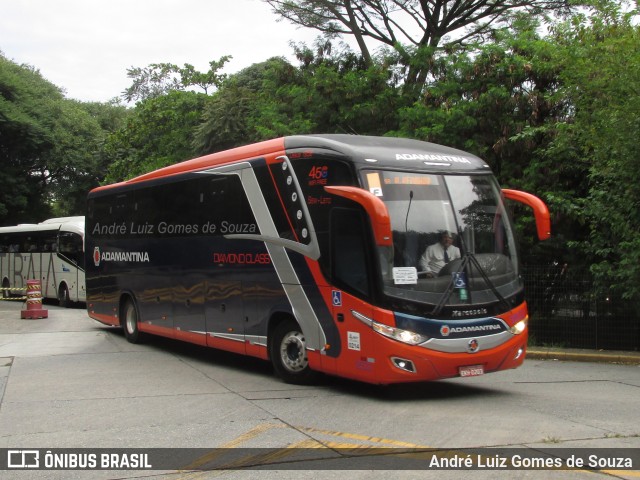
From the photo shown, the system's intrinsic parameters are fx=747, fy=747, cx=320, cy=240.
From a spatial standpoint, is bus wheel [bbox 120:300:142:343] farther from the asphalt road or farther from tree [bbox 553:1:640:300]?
tree [bbox 553:1:640:300]

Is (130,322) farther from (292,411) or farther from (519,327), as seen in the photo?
(519,327)

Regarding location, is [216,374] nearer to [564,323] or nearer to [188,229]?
[188,229]

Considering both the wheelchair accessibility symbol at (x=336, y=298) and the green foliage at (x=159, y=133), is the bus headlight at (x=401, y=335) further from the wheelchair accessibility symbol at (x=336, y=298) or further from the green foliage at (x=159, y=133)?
the green foliage at (x=159, y=133)

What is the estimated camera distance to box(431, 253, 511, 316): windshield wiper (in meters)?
8.91

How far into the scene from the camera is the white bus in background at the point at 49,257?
28.1 m

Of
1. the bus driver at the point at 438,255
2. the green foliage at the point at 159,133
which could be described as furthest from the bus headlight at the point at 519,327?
the green foliage at the point at 159,133

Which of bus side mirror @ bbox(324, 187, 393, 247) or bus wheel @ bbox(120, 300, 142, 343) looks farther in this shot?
bus wheel @ bbox(120, 300, 142, 343)

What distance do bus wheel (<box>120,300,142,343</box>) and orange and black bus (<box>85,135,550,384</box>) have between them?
3.60 meters

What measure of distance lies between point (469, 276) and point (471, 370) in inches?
45.1

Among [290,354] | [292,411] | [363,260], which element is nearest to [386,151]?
[363,260]

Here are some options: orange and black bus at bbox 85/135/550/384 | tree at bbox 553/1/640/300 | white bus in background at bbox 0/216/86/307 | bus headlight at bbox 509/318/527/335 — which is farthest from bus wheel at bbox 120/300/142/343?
white bus in background at bbox 0/216/86/307

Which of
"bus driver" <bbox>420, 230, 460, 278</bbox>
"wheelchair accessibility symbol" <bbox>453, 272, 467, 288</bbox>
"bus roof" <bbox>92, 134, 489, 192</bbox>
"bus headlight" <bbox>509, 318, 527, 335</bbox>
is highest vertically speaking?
"bus roof" <bbox>92, 134, 489, 192</bbox>

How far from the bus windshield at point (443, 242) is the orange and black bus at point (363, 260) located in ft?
0.05

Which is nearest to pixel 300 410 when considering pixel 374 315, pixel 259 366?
pixel 374 315
